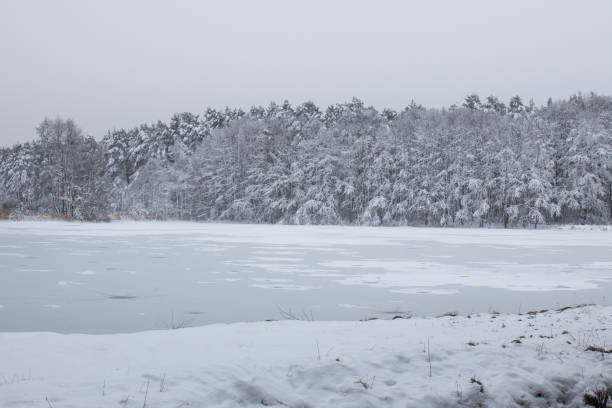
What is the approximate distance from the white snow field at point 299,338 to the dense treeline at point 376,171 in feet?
110

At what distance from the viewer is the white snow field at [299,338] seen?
3908 millimetres

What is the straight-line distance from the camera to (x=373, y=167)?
5147 centimetres

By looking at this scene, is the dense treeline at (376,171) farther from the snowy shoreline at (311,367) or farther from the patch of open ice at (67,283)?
the snowy shoreline at (311,367)

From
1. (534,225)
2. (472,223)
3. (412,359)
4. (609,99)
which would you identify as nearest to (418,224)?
(472,223)

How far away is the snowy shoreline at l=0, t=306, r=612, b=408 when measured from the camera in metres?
3.77

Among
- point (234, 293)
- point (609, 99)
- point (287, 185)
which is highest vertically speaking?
point (609, 99)

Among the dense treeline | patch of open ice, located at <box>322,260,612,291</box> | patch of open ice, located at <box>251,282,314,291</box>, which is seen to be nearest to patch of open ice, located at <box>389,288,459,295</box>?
patch of open ice, located at <box>322,260,612,291</box>

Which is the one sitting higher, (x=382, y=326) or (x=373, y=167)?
(x=373, y=167)

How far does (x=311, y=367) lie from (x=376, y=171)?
47738mm

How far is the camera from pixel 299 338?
5.45m

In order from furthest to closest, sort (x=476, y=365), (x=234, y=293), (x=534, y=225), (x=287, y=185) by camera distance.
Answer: (x=287, y=185)
(x=534, y=225)
(x=234, y=293)
(x=476, y=365)

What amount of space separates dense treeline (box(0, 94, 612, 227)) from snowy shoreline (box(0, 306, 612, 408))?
37.8m

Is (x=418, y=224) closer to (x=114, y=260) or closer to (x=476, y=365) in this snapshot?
(x=114, y=260)

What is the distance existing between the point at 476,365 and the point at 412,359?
1.82 feet
